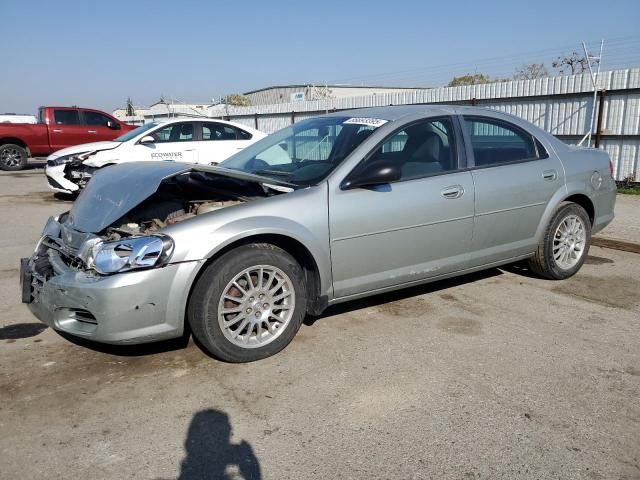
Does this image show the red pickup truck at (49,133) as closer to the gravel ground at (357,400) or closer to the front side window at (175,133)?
the front side window at (175,133)

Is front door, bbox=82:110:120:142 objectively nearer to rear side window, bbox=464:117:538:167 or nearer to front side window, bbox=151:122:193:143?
front side window, bbox=151:122:193:143

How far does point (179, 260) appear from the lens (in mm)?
3184

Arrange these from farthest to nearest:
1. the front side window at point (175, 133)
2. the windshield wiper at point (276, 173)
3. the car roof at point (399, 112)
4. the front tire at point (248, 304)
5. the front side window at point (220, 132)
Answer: the front side window at point (220, 132) < the front side window at point (175, 133) < the car roof at point (399, 112) < the windshield wiper at point (276, 173) < the front tire at point (248, 304)

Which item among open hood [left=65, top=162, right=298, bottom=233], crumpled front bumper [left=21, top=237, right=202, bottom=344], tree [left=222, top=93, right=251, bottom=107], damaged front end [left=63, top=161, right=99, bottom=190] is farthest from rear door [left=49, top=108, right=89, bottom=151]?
tree [left=222, top=93, right=251, bottom=107]

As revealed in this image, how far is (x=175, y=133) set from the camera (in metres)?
10.6

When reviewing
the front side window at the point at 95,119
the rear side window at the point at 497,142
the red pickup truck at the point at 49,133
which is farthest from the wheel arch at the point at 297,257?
the front side window at the point at 95,119

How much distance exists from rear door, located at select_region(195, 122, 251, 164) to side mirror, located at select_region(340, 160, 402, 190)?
739cm

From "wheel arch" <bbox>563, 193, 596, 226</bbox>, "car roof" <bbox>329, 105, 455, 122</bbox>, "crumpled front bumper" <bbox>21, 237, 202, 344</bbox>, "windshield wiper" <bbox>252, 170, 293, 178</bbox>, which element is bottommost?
"crumpled front bumper" <bbox>21, 237, 202, 344</bbox>

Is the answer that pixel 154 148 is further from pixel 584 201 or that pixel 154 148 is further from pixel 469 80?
pixel 469 80

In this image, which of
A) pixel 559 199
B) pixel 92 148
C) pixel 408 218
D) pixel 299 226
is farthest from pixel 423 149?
pixel 92 148

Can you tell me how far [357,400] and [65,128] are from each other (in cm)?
1636

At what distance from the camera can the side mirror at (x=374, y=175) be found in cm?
373

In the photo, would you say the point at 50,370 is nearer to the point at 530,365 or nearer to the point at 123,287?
the point at 123,287

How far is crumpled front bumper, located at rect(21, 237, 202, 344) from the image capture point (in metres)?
3.10
